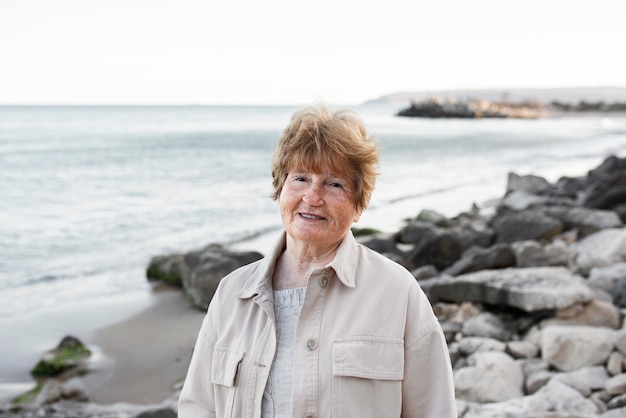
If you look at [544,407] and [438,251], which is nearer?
[544,407]

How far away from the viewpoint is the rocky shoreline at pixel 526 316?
4324mm

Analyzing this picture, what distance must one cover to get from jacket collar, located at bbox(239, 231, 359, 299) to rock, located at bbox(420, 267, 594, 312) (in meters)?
3.74

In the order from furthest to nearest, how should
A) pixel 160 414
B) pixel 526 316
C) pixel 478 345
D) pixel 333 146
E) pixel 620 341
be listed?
pixel 526 316 → pixel 478 345 → pixel 160 414 → pixel 620 341 → pixel 333 146

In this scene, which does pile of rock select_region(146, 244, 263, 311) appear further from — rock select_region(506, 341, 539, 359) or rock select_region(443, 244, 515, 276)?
rock select_region(506, 341, 539, 359)

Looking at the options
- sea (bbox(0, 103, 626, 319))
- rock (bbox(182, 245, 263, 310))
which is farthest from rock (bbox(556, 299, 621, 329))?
rock (bbox(182, 245, 263, 310))

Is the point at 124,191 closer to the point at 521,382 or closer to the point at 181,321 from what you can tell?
the point at 181,321

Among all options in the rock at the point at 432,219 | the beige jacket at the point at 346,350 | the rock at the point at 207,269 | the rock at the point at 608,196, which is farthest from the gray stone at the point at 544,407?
the rock at the point at 432,219

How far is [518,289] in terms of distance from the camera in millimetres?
5578

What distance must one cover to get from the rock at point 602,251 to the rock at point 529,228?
1121 millimetres

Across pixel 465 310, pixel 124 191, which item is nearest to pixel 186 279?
pixel 465 310

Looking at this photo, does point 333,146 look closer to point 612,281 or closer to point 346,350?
point 346,350

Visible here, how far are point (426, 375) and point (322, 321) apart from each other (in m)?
0.36

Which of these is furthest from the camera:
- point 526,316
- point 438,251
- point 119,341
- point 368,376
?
point 438,251

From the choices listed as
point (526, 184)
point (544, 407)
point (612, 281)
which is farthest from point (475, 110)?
point (544, 407)
